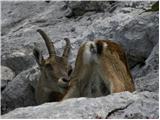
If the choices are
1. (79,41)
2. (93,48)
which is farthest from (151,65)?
(79,41)

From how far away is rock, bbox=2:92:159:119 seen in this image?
8.87 metres

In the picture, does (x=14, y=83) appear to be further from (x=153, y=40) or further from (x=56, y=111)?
(x=56, y=111)

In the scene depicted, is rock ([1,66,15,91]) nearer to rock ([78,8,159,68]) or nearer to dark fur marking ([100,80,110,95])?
rock ([78,8,159,68])

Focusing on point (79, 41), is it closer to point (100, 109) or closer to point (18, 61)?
point (18, 61)

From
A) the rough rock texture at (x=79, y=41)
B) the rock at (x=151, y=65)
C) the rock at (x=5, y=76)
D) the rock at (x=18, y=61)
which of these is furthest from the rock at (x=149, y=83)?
the rock at (x=18, y=61)

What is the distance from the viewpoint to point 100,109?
9.09 metres

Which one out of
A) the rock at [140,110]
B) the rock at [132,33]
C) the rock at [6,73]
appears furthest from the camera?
the rock at [6,73]

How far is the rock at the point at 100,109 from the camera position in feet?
29.1

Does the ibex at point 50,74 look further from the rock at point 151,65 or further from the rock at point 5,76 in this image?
the rock at point 5,76

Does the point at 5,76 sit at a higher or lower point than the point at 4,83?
higher

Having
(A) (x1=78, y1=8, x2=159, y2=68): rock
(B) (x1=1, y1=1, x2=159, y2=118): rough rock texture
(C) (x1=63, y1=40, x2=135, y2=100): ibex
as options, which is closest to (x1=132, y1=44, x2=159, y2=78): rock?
(B) (x1=1, y1=1, x2=159, y2=118): rough rock texture

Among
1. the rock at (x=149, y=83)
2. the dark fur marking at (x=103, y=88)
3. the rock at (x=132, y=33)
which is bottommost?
the rock at (x=132, y=33)

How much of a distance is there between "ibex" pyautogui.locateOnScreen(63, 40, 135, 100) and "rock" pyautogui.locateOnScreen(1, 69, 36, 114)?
527 cm

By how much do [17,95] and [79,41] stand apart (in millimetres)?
3122
